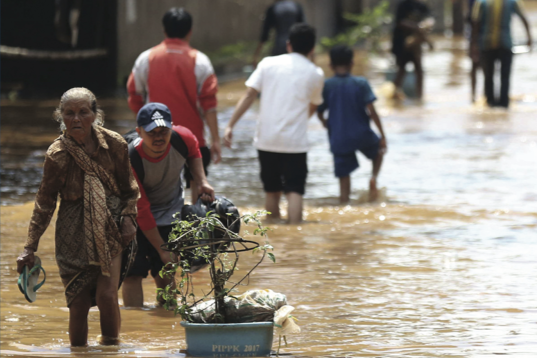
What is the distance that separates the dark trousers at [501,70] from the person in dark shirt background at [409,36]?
1.69 meters

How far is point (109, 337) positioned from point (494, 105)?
1260 cm

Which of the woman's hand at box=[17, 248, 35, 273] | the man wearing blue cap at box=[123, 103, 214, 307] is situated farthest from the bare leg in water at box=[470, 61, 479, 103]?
the woman's hand at box=[17, 248, 35, 273]

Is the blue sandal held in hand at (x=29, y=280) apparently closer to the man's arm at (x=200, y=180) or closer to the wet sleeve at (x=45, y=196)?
the wet sleeve at (x=45, y=196)

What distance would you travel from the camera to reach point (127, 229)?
16.8 feet

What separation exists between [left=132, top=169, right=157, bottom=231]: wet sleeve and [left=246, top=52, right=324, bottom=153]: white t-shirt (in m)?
2.57

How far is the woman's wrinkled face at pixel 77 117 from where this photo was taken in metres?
4.92

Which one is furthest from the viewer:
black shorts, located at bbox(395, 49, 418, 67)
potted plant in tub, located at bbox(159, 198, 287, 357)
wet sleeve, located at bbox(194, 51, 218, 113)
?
black shorts, located at bbox(395, 49, 418, 67)

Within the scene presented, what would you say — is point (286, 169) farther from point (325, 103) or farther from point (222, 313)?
point (222, 313)

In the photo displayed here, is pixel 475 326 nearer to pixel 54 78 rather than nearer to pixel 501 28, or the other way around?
pixel 501 28

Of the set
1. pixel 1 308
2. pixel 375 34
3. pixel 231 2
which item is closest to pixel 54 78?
pixel 231 2

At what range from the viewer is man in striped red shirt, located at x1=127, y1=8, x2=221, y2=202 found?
25.4ft

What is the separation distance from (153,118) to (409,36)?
12.9 metres

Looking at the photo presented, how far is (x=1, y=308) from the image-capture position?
6.09 metres

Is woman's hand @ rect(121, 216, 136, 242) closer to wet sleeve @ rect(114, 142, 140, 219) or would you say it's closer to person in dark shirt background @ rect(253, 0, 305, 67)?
wet sleeve @ rect(114, 142, 140, 219)
